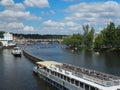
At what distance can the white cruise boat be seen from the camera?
39297 mm

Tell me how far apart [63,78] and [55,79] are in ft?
11.4

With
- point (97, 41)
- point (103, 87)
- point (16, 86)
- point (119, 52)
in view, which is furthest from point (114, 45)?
point (103, 87)

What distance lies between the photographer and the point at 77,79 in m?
44.6

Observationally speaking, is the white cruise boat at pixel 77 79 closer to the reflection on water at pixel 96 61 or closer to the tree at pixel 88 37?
the reflection on water at pixel 96 61

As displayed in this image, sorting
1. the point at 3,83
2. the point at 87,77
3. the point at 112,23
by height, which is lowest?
the point at 3,83

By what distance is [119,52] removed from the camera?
13312 cm

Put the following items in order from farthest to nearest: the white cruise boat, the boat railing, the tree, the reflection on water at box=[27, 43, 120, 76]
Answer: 1. the tree
2. the reflection on water at box=[27, 43, 120, 76]
3. the white cruise boat
4. the boat railing

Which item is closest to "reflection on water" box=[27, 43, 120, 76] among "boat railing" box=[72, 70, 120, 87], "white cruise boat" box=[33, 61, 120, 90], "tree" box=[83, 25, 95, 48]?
"white cruise boat" box=[33, 61, 120, 90]

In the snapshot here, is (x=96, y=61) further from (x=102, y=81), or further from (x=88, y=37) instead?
(x=88, y=37)

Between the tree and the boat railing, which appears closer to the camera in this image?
the boat railing

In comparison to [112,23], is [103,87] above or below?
below

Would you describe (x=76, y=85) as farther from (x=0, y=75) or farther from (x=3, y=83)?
(x=0, y=75)

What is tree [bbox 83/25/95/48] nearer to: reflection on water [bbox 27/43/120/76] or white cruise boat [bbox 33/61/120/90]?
reflection on water [bbox 27/43/120/76]

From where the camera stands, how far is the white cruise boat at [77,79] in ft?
129
